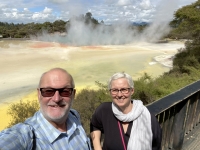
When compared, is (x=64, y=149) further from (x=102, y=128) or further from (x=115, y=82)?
(x=115, y=82)

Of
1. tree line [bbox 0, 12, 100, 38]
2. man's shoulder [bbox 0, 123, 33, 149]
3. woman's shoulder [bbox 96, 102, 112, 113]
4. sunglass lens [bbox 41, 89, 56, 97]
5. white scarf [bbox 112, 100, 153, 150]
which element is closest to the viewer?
man's shoulder [bbox 0, 123, 33, 149]

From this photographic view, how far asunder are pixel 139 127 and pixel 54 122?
2.60 ft

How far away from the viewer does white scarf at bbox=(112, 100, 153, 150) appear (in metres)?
2.00

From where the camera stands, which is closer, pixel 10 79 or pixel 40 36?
pixel 10 79

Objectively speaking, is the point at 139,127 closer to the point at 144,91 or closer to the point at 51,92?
the point at 51,92

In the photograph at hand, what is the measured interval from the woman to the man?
1.24 ft

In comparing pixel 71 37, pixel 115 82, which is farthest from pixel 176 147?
pixel 71 37

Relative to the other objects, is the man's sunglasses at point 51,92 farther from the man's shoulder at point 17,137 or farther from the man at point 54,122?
the man's shoulder at point 17,137

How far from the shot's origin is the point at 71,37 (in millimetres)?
61594

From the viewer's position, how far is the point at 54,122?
1.65 metres

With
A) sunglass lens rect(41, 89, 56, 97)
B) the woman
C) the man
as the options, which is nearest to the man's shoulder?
the man

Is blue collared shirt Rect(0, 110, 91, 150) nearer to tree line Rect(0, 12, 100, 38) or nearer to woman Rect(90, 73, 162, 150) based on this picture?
woman Rect(90, 73, 162, 150)

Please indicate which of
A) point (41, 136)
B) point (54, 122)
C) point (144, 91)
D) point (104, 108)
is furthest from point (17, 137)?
point (144, 91)

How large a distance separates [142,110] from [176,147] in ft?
4.07
